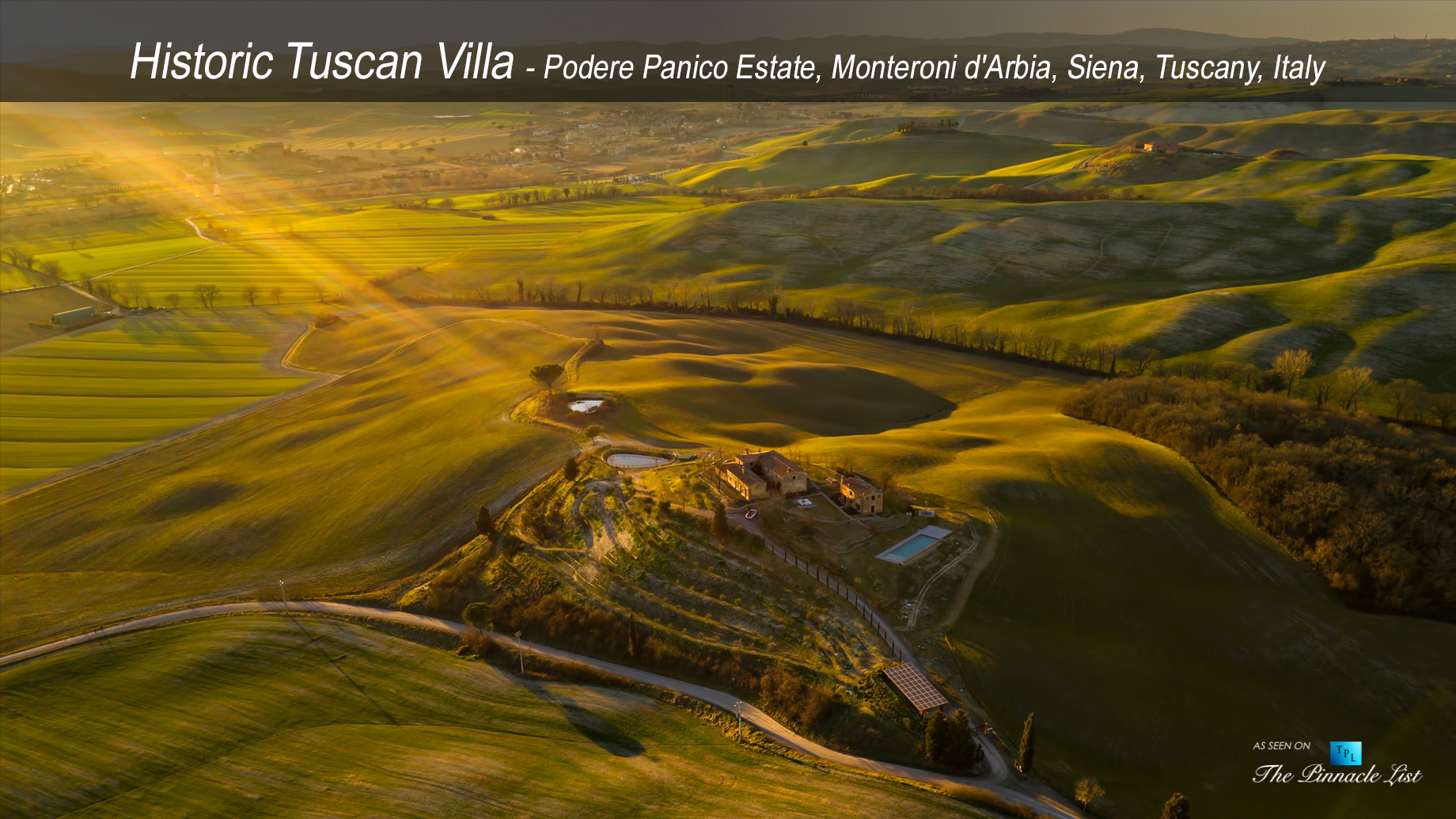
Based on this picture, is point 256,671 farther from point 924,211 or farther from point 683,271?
point 924,211

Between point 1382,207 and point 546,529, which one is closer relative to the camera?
point 546,529

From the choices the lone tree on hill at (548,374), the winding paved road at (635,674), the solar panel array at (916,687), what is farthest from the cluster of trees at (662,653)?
the lone tree on hill at (548,374)

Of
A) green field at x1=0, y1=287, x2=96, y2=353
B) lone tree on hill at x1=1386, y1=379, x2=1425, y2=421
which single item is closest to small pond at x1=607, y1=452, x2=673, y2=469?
lone tree on hill at x1=1386, y1=379, x2=1425, y2=421

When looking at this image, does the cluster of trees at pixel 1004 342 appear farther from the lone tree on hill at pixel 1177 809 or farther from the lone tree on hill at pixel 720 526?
the lone tree on hill at pixel 1177 809

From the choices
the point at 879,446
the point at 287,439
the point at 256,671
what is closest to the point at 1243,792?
the point at 879,446

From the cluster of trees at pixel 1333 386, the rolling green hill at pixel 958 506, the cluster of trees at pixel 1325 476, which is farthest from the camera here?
the cluster of trees at pixel 1333 386

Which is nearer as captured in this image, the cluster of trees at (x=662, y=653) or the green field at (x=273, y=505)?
the cluster of trees at (x=662, y=653)
